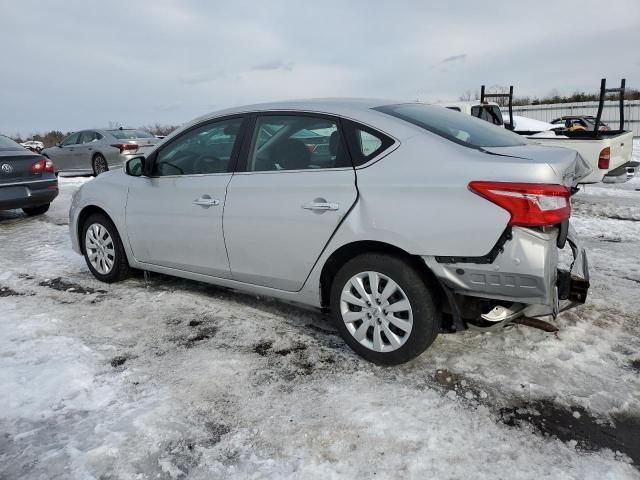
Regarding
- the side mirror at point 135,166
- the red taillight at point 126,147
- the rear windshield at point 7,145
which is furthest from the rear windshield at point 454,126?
the red taillight at point 126,147

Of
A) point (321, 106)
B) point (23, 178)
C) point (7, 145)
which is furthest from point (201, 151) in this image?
point (7, 145)

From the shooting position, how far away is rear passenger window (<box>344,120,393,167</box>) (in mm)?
3033

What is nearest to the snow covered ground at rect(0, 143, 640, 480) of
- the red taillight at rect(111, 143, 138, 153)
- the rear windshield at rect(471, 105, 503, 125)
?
the rear windshield at rect(471, 105, 503, 125)

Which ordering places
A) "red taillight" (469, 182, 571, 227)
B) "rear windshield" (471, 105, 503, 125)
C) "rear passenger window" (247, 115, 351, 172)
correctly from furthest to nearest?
1. "rear windshield" (471, 105, 503, 125)
2. "rear passenger window" (247, 115, 351, 172)
3. "red taillight" (469, 182, 571, 227)

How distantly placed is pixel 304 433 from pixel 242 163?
6.50 ft

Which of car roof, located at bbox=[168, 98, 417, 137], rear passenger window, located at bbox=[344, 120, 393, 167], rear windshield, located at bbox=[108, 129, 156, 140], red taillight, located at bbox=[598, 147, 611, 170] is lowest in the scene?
red taillight, located at bbox=[598, 147, 611, 170]

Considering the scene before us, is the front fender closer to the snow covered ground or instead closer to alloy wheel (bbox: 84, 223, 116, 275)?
alloy wheel (bbox: 84, 223, 116, 275)

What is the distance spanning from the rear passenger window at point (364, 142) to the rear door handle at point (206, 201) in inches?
45.4

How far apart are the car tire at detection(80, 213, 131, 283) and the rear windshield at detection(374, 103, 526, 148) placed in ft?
9.21

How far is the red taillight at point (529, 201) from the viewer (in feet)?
8.28

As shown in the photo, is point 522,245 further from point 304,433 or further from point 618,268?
point 618,268

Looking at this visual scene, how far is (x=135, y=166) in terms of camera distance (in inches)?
173

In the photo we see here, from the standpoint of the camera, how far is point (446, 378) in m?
2.94

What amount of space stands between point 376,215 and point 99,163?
1293 centimetres
